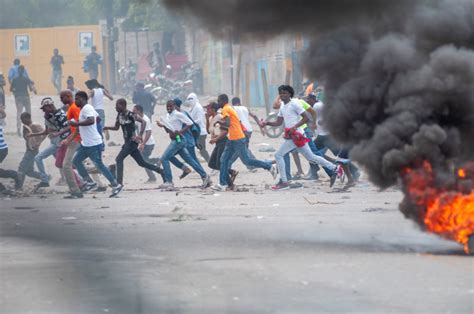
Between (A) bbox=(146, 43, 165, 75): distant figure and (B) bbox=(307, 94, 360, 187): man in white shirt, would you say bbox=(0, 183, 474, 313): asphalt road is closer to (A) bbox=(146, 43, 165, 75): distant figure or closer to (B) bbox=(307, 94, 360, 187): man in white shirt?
(B) bbox=(307, 94, 360, 187): man in white shirt

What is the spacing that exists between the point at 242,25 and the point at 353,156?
173 cm

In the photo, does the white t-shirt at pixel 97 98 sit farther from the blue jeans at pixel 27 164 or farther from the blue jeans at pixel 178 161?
the blue jeans at pixel 178 161

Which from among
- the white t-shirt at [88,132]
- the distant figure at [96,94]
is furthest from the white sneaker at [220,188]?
the distant figure at [96,94]

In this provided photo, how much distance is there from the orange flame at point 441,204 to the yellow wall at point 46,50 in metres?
29.4

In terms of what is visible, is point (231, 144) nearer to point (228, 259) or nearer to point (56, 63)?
point (228, 259)

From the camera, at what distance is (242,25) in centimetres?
1048

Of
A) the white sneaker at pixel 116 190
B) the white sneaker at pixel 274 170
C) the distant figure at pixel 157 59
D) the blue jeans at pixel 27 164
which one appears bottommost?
the white sneaker at pixel 116 190

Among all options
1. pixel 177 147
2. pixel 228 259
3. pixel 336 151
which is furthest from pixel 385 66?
pixel 177 147

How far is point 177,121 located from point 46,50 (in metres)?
23.1

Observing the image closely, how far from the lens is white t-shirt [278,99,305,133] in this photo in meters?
16.0

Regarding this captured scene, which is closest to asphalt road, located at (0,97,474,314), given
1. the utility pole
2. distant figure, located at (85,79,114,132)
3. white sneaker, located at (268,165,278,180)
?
white sneaker, located at (268,165,278,180)

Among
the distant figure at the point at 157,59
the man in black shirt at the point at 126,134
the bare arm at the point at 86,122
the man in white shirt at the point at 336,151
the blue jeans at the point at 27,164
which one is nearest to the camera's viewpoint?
the bare arm at the point at 86,122

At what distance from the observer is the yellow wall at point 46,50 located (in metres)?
38.5

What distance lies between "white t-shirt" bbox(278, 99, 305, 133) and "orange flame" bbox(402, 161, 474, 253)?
632 centimetres
